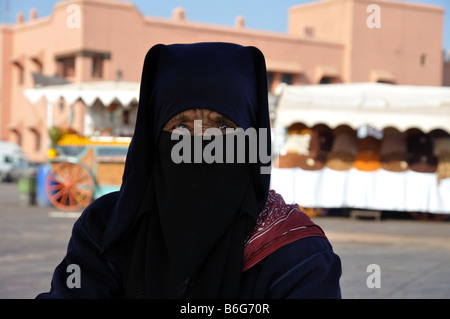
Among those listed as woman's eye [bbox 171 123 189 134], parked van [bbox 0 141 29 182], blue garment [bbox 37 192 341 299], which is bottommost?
parked van [bbox 0 141 29 182]

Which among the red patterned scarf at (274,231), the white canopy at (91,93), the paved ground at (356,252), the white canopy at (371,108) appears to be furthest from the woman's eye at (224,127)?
the white canopy at (91,93)

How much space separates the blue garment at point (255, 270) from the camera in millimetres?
1717

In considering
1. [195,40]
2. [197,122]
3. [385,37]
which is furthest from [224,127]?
[385,37]

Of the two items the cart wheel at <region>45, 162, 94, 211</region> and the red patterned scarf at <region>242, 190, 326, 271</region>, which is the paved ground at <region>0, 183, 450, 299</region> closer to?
the cart wheel at <region>45, 162, 94, 211</region>

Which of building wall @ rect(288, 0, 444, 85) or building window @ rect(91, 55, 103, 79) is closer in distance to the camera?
building window @ rect(91, 55, 103, 79)

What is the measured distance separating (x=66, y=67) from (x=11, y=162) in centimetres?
434

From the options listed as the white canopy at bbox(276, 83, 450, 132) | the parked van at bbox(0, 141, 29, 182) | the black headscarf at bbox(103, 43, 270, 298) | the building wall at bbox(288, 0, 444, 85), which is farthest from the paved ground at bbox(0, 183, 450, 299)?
the building wall at bbox(288, 0, 444, 85)

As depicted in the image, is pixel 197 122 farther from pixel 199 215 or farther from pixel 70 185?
pixel 70 185

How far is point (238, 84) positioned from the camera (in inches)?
70.9

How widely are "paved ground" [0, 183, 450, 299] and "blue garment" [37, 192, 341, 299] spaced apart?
3.80 metres

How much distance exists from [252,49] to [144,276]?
64 cm

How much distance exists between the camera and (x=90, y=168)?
12375 millimetres

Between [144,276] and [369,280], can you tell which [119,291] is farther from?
[369,280]

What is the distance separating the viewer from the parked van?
28.0m
